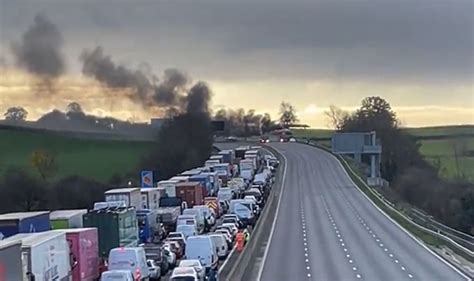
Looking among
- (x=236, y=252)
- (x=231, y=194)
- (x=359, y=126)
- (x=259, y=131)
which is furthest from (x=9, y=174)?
(x=259, y=131)

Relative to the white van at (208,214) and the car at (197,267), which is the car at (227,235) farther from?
the car at (197,267)

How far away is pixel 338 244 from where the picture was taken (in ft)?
150

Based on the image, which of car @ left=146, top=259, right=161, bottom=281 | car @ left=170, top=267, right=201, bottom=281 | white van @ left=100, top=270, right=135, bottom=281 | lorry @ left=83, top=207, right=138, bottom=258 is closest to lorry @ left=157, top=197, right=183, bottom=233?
lorry @ left=83, top=207, right=138, bottom=258

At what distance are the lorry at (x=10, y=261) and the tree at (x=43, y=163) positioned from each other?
60.4 meters

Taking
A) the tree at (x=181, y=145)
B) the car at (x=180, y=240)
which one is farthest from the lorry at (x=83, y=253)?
the tree at (x=181, y=145)

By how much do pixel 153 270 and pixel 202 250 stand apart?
301 cm

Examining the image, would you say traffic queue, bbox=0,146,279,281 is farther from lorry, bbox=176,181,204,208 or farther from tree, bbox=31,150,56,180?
tree, bbox=31,150,56,180

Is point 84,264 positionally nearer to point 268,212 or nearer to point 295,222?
point 295,222

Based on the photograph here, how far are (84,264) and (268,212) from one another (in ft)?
113

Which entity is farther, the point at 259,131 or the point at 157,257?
the point at 259,131

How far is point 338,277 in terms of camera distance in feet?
107

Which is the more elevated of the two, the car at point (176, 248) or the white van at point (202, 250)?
the white van at point (202, 250)

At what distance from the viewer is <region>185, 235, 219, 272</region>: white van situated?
33.4m

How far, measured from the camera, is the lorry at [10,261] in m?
15.3
